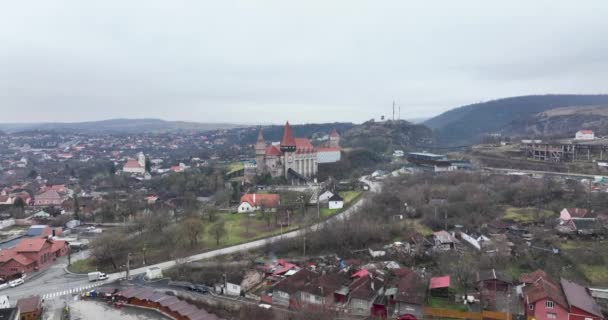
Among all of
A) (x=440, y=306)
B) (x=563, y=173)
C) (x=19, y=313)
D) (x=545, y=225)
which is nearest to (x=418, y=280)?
(x=440, y=306)

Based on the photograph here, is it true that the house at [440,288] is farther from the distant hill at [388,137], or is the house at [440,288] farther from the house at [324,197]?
the distant hill at [388,137]

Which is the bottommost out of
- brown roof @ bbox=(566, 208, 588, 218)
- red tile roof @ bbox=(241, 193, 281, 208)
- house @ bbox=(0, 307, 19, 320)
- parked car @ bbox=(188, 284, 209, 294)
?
parked car @ bbox=(188, 284, 209, 294)

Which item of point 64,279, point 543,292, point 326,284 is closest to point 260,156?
point 64,279

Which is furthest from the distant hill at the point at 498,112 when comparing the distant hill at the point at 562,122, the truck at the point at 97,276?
the truck at the point at 97,276

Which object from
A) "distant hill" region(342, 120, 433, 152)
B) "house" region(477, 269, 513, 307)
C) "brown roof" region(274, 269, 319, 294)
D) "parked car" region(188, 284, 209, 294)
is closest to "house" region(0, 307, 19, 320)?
"parked car" region(188, 284, 209, 294)

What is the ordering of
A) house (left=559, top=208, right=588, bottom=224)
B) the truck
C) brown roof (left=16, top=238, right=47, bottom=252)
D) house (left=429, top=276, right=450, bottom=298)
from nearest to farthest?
1. house (left=429, top=276, right=450, bottom=298)
2. the truck
3. brown roof (left=16, top=238, right=47, bottom=252)
4. house (left=559, top=208, right=588, bottom=224)

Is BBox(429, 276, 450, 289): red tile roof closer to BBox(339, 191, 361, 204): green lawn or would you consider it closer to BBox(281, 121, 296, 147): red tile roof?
BBox(339, 191, 361, 204): green lawn

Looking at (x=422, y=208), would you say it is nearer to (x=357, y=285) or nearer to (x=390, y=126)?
(x=357, y=285)
